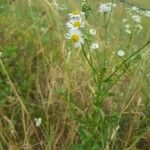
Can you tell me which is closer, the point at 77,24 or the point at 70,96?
the point at 77,24

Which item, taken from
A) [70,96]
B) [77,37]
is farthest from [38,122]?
[77,37]

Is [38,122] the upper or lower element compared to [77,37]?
lower

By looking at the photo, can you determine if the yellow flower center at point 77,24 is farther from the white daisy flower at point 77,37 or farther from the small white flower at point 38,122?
the small white flower at point 38,122

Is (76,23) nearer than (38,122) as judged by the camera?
Yes

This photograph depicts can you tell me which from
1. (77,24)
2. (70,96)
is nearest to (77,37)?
(77,24)

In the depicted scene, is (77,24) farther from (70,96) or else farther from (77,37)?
(70,96)

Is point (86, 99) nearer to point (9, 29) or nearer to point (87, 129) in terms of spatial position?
point (87, 129)

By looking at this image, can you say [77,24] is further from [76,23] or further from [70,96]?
[70,96]

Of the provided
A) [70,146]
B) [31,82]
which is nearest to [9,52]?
[31,82]

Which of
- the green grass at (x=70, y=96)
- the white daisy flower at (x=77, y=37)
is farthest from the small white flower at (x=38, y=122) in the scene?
the white daisy flower at (x=77, y=37)
